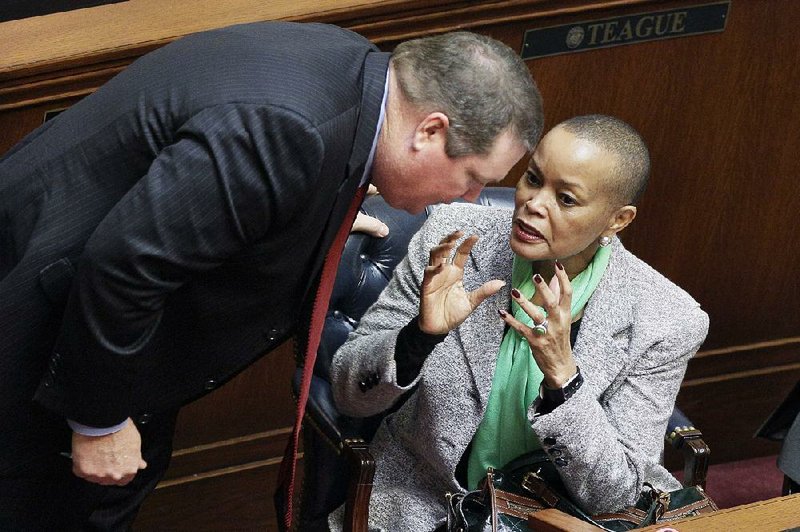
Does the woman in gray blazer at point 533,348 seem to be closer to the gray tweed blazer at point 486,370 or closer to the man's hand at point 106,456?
the gray tweed blazer at point 486,370

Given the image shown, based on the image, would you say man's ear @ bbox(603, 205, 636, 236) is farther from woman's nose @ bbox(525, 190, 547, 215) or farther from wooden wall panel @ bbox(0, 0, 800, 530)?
wooden wall panel @ bbox(0, 0, 800, 530)

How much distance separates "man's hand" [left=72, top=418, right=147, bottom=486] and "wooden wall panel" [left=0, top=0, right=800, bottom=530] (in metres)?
0.87

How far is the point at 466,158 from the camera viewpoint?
170 centimetres

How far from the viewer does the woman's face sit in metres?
2.10

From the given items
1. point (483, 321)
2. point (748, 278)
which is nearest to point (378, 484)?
point (483, 321)

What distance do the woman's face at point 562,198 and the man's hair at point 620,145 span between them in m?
0.01

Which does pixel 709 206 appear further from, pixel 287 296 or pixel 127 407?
pixel 127 407

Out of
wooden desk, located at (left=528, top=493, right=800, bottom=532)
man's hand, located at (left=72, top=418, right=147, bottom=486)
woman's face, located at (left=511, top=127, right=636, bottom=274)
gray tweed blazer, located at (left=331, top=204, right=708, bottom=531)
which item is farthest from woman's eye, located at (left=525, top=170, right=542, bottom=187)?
man's hand, located at (left=72, top=418, right=147, bottom=486)

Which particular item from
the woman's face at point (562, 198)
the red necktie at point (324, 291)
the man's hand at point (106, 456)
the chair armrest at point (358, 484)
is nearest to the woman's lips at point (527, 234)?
the woman's face at point (562, 198)

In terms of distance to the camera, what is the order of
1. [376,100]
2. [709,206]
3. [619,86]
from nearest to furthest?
[376,100], [619,86], [709,206]

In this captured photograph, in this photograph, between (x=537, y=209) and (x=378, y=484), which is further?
(x=378, y=484)

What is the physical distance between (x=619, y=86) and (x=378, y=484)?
1.19 metres

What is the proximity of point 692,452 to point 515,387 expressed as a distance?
42cm

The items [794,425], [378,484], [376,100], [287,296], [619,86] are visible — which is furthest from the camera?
[619,86]
